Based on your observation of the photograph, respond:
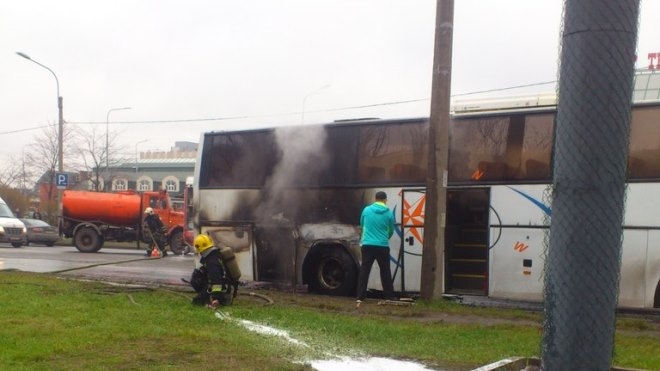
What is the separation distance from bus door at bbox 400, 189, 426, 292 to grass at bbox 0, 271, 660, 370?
976mm

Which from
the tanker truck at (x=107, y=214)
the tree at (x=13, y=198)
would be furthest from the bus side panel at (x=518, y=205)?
the tree at (x=13, y=198)

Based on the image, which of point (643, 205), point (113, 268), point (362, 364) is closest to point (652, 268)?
point (643, 205)

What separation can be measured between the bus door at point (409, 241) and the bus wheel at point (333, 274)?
2.89 feet

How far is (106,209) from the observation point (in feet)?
84.3

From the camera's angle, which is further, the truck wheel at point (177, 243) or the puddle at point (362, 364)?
the truck wheel at point (177, 243)

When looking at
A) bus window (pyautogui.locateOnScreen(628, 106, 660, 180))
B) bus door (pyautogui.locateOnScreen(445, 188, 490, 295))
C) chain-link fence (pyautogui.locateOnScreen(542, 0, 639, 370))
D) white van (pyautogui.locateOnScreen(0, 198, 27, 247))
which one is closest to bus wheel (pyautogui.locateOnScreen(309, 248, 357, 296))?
bus door (pyautogui.locateOnScreen(445, 188, 490, 295))

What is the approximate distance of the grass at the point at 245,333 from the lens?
6035 millimetres

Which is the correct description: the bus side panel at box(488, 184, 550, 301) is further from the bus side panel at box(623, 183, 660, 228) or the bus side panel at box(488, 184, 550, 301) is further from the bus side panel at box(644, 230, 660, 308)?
the bus side panel at box(644, 230, 660, 308)

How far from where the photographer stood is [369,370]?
5.82 metres

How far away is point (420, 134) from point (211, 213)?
4.43m

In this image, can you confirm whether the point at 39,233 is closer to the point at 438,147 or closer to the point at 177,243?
the point at 177,243

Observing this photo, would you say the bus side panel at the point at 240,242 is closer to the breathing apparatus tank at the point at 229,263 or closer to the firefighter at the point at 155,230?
the breathing apparatus tank at the point at 229,263

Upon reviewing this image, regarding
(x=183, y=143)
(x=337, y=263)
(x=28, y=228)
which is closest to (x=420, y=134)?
(x=337, y=263)

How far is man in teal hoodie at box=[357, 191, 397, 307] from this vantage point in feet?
34.2
